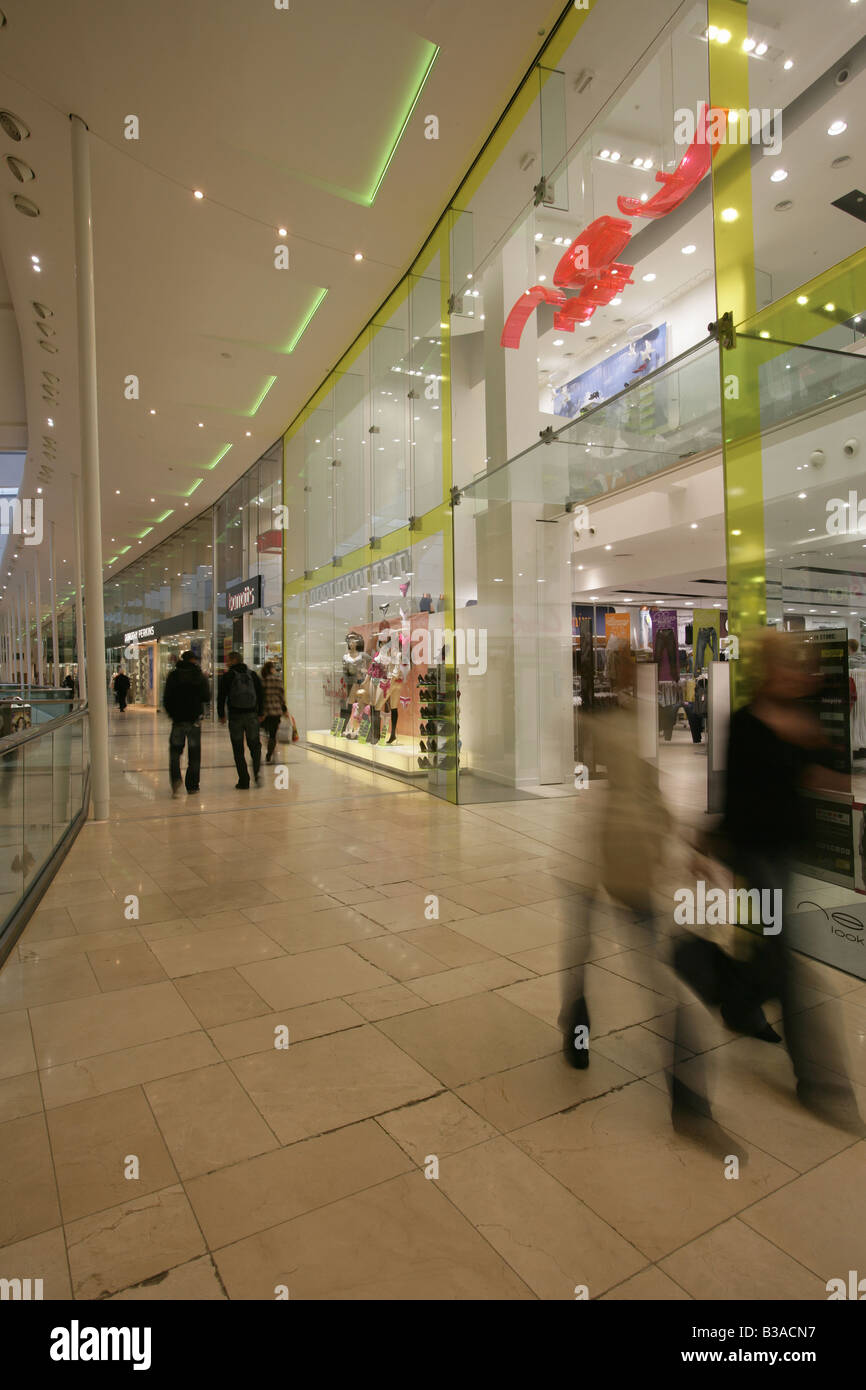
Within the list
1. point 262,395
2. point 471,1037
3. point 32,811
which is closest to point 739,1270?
point 471,1037

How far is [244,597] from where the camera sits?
1819 cm

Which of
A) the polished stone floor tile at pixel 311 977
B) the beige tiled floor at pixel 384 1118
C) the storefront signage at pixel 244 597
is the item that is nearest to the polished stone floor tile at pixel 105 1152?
the beige tiled floor at pixel 384 1118

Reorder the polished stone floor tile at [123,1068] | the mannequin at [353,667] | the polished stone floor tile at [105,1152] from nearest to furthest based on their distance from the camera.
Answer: the polished stone floor tile at [105,1152] < the polished stone floor tile at [123,1068] < the mannequin at [353,667]

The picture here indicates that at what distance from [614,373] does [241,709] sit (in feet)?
35.5

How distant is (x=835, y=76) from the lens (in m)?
6.82

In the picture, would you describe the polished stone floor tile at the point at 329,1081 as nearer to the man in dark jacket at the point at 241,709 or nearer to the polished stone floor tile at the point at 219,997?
the polished stone floor tile at the point at 219,997

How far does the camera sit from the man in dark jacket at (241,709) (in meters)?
8.80

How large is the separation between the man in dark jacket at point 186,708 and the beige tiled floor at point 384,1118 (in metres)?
3.80

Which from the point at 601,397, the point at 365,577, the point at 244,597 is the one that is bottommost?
the point at 365,577

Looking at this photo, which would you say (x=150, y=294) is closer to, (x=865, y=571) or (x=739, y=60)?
(x=739, y=60)

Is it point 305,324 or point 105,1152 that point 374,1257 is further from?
point 305,324

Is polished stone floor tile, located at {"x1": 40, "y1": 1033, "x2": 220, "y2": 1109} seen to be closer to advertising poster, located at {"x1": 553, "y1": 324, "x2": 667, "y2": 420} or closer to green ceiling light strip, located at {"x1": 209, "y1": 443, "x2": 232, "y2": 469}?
advertising poster, located at {"x1": 553, "y1": 324, "x2": 667, "y2": 420}
